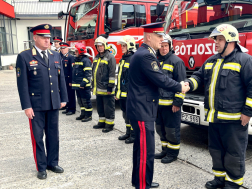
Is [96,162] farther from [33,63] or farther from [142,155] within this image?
[33,63]

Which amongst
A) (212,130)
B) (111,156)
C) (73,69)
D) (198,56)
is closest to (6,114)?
(73,69)

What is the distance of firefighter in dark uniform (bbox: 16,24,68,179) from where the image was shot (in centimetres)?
335

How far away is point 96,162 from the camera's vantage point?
3916 mm

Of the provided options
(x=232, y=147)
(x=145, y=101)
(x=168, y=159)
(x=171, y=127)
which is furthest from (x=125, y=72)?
(x=232, y=147)

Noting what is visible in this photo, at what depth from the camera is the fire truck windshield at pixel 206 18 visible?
13.3ft

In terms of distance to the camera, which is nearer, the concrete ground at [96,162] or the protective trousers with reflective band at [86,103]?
the concrete ground at [96,162]

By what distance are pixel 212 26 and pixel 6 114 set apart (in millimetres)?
5764

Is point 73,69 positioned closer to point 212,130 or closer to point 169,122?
point 169,122

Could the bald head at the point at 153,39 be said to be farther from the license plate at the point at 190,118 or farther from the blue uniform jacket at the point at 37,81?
the license plate at the point at 190,118

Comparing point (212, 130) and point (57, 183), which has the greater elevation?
point (212, 130)

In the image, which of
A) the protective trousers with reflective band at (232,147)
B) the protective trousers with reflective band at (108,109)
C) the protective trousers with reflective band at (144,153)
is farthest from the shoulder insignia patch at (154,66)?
the protective trousers with reflective band at (108,109)

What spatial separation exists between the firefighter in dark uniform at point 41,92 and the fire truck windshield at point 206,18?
2407 millimetres

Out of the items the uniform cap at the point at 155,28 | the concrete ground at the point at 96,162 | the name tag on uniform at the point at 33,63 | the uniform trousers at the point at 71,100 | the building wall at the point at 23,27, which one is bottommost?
the concrete ground at the point at 96,162

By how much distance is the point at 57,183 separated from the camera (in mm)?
3336
